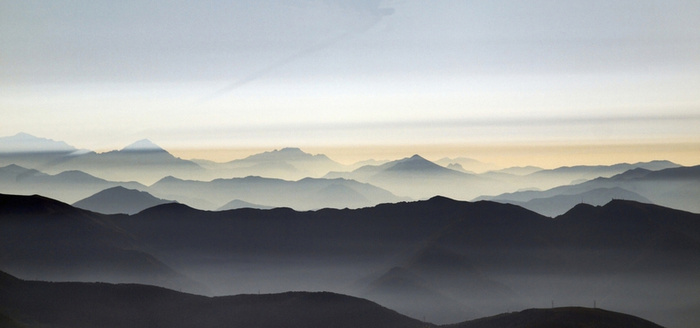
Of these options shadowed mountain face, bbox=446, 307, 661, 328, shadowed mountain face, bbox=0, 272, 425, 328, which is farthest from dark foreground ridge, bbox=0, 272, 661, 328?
shadowed mountain face, bbox=446, 307, 661, 328

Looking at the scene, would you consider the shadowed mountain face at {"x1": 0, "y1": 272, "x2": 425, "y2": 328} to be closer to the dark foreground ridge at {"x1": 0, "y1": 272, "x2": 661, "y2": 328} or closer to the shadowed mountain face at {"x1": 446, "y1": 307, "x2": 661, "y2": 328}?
the dark foreground ridge at {"x1": 0, "y1": 272, "x2": 661, "y2": 328}

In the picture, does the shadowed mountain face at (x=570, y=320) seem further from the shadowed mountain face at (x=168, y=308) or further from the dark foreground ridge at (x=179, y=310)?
the shadowed mountain face at (x=168, y=308)

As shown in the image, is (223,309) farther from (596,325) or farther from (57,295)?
(596,325)

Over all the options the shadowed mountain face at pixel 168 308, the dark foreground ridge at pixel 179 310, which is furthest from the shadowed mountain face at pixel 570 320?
the shadowed mountain face at pixel 168 308

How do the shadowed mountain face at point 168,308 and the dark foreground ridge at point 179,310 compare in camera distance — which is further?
Result: the shadowed mountain face at point 168,308

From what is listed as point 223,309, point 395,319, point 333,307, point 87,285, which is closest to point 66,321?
point 87,285

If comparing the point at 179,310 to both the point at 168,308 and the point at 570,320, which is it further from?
the point at 570,320
